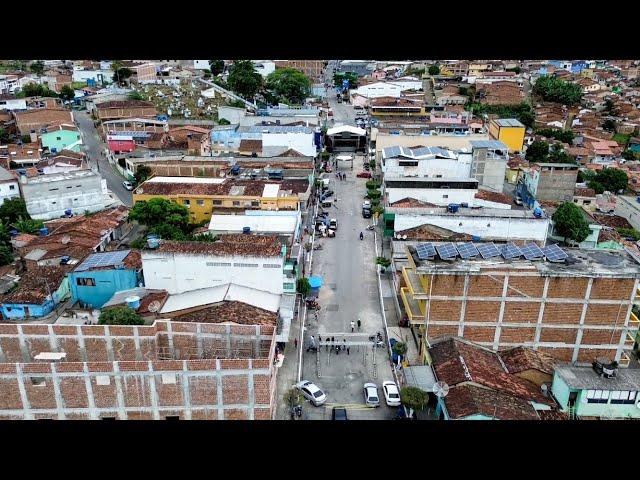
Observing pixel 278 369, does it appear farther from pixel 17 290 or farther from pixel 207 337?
pixel 17 290

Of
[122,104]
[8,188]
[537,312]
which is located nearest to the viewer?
[537,312]

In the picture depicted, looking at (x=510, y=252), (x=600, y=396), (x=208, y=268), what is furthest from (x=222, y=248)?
(x=600, y=396)

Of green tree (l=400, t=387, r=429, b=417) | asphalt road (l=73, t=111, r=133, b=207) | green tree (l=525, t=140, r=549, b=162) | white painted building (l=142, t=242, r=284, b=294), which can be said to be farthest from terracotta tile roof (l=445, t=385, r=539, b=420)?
green tree (l=525, t=140, r=549, b=162)

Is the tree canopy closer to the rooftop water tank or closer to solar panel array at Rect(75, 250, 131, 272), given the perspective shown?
solar panel array at Rect(75, 250, 131, 272)

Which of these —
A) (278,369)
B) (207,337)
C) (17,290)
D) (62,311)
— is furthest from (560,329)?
(17,290)

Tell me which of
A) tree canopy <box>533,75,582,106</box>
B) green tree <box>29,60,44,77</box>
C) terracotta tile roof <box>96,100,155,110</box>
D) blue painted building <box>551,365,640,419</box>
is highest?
green tree <box>29,60,44,77</box>

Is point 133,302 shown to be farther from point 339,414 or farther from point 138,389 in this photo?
point 339,414
